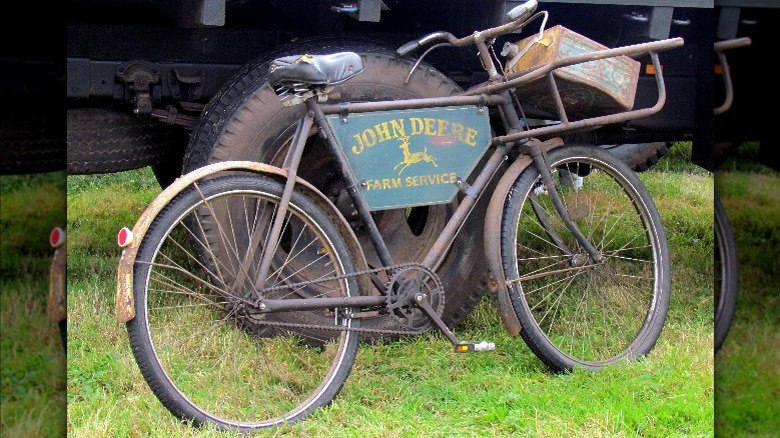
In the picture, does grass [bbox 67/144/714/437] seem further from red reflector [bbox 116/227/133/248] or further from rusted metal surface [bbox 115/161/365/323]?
red reflector [bbox 116/227/133/248]

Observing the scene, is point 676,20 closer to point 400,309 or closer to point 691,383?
point 691,383

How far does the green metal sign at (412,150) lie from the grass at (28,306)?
6.85 feet

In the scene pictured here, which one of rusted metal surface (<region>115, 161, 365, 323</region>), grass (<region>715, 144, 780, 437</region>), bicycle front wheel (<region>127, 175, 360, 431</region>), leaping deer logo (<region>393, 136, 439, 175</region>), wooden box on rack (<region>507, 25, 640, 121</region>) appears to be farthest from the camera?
wooden box on rack (<region>507, 25, 640, 121</region>)

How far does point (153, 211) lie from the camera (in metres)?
3.07

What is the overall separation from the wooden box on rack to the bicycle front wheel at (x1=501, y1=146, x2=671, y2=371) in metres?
0.21

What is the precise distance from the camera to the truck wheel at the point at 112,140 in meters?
4.15

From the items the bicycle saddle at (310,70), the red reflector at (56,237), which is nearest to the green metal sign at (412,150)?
the bicycle saddle at (310,70)

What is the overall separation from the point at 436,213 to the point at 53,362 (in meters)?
2.71

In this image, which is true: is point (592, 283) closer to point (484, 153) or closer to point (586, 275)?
point (586, 275)

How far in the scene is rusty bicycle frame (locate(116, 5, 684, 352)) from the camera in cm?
329

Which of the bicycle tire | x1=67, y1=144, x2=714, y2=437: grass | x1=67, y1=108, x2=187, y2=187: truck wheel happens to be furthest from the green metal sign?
the bicycle tire

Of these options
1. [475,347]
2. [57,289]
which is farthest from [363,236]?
[57,289]

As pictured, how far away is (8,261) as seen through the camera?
139cm

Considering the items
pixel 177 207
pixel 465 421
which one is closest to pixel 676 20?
pixel 465 421
